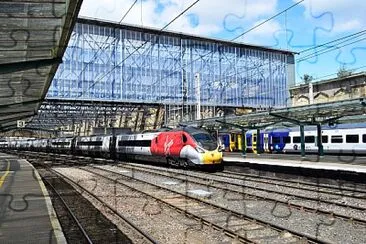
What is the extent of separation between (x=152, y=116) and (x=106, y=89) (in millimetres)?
14807

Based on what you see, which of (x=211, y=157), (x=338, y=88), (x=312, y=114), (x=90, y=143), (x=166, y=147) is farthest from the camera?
(x=90, y=143)

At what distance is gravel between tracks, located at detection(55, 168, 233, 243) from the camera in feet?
30.3

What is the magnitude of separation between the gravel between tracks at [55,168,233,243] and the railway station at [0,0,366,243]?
0.13 ft

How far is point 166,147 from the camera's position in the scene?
27.0 m

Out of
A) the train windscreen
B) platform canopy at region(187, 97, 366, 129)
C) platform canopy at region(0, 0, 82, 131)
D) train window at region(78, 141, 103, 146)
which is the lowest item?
the train windscreen

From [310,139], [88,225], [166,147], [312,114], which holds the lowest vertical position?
[88,225]

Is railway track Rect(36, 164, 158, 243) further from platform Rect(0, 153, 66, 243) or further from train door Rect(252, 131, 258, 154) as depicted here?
train door Rect(252, 131, 258, 154)

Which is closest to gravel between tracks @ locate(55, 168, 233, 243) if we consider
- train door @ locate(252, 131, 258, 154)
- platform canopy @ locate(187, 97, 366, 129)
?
platform canopy @ locate(187, 97, 366, 129)

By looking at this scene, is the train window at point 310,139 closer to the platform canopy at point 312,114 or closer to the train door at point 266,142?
the platform canopy at point 312,114

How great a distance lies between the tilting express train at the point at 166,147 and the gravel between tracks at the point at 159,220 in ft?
23.4

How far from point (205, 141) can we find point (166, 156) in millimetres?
4367

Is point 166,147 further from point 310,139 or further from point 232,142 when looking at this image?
point 232,142

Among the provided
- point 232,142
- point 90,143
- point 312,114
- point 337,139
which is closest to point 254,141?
point 232,142

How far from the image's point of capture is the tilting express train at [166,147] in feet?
77.2
